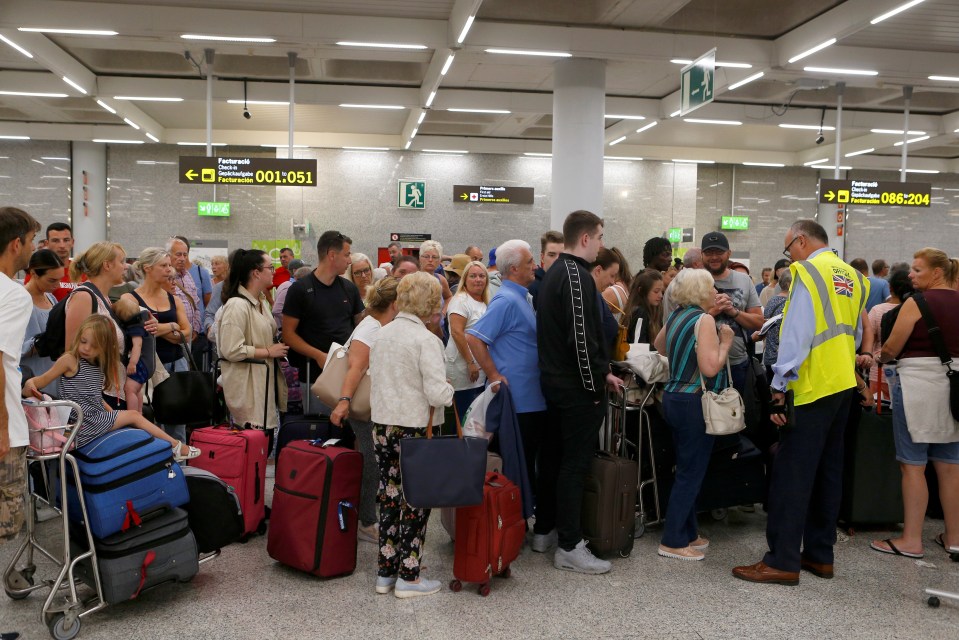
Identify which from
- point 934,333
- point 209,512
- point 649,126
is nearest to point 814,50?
point 649,126

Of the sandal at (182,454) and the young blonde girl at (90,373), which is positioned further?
the sandal at (182,454)

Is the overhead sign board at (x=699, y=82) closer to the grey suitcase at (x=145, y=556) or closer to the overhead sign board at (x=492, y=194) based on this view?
the grey suitcase at (x=145, y=556)

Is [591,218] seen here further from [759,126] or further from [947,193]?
[947,193]

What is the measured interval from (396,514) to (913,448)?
2.94m

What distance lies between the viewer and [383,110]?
13.8 m

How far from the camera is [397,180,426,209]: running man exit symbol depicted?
16438mm

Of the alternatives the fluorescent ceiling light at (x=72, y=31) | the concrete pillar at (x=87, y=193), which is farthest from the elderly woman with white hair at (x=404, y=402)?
the concrete pillar at (x=87, y=193)

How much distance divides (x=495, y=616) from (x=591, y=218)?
2.02 m

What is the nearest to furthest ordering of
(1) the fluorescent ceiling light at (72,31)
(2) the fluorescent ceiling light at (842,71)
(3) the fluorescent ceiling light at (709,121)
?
(1) the fluorescent ceiling light at (72,31)
(2) the fluorescent ceiling light at (842,71)
(3) the fluorescent ceiling light at (709,121)

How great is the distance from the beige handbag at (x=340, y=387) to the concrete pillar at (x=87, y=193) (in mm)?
13799

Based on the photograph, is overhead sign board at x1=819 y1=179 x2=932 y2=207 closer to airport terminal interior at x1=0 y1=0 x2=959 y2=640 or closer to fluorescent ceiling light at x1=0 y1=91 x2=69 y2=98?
airport terminal interior at x1=0 y1=0 x2=959 y2=640

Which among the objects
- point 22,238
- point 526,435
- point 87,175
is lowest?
point 526,435

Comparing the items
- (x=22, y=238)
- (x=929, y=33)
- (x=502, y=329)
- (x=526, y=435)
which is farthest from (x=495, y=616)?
(x=929, y=33)

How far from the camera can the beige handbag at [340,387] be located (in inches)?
152
